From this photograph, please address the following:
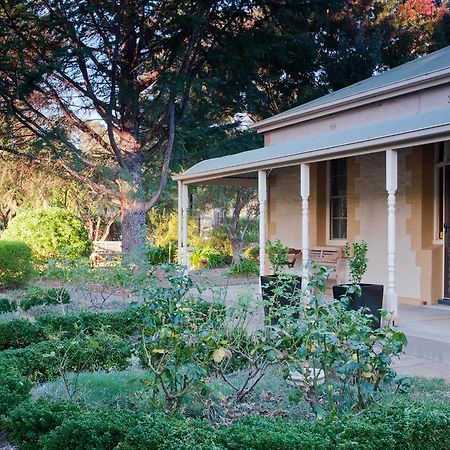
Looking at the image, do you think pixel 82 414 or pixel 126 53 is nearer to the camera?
pixel 82 414

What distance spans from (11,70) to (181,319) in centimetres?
1295

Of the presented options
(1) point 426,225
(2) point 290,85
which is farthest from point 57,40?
(1) point 426,225

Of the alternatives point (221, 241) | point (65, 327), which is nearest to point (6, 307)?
point (65, 327)

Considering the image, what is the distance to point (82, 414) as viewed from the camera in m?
3.75

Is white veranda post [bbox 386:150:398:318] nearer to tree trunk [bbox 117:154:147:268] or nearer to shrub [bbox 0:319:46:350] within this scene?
shrub [bbox 0:319:46:350]

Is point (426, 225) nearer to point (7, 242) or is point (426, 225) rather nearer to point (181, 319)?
point (181, 319)

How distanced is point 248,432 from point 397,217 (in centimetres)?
772

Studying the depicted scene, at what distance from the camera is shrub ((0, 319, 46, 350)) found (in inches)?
285

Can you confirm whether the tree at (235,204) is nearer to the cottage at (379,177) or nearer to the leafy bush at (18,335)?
the cottage at (379,177)

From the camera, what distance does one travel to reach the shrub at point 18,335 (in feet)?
23.7

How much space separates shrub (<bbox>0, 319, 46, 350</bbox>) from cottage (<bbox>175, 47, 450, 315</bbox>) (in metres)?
4.34

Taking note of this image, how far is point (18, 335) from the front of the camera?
7266 mm

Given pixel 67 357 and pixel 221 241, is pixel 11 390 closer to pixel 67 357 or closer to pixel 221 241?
pixel 67 357

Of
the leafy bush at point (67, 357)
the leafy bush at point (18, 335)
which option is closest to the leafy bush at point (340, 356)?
the leafy bush at point (67, 357)
